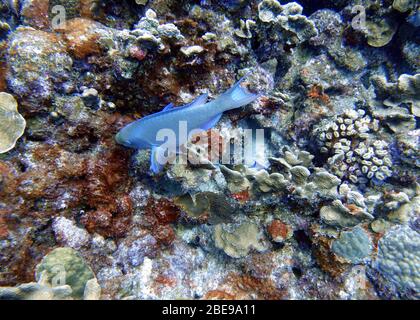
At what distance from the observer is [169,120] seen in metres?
2.69

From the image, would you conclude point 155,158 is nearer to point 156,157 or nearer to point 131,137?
point 156,157

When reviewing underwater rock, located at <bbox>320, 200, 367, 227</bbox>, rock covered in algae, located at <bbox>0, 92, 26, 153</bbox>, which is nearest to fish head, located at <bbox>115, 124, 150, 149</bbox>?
rock covered in algae, located at <bbox>0, 92, 26, 153</bbox>

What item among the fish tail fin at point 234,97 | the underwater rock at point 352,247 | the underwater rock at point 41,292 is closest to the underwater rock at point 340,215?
the underwater rock at point 352,247

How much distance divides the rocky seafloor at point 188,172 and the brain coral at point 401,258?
1cm

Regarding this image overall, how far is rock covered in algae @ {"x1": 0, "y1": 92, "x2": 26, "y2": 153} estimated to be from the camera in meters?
2.87

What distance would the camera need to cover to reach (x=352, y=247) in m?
3.35

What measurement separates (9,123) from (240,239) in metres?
3.25

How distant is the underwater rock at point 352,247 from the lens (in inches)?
132

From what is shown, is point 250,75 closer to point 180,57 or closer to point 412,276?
point 180,57

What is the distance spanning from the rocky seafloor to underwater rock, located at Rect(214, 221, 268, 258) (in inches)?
0.8

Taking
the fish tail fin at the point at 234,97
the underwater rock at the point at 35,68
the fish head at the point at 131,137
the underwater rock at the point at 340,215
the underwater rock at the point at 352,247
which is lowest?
the underwater rock at the point at 352,247

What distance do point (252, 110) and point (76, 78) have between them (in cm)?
254

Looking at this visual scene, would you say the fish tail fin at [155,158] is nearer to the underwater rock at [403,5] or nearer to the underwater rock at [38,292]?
the underwater rock at [38,292]

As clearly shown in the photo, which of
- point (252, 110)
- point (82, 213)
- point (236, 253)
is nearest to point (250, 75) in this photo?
point (252, 110)
